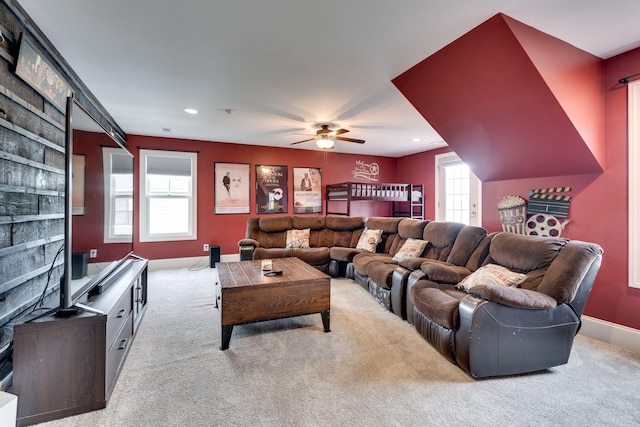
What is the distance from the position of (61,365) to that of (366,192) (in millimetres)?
5032

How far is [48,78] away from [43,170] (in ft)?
2.38

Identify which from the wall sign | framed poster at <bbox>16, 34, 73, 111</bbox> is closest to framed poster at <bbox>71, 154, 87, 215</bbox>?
framed poster at <bbox>16, 34, 73, 111</bbox>

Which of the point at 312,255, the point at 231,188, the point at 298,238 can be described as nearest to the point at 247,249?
the point at 298,238

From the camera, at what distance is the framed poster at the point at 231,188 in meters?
5.57

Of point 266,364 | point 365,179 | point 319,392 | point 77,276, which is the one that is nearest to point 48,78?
point 77,276

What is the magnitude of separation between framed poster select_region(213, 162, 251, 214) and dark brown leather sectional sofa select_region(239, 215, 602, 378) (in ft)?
11.3

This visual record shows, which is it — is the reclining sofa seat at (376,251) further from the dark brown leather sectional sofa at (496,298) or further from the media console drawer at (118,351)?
the media console drawer at (118,351)

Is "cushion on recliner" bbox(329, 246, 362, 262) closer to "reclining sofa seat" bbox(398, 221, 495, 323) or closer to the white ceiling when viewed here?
"reclining sofa seat" bbox(398, 221, 495, 323)

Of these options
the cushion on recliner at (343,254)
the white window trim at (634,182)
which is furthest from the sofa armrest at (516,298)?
the cushion on recliner at (343,254)

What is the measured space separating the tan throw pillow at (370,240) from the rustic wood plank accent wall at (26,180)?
142 inches

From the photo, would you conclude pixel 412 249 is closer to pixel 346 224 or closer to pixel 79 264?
pixel 346 224

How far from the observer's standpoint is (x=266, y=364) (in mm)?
2070

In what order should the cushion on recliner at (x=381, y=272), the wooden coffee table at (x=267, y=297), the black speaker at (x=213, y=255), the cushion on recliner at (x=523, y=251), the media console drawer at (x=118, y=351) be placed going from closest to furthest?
the media console drawer at (x=118, y=351) < the cushion on recliner at (x=523, y=251) < the wooden coffee table at (x=267, y=297) < the cushion on recliner at (x=381, y=272) < the black speaker at (x=213, y=255)

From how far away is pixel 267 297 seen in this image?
2412mm
